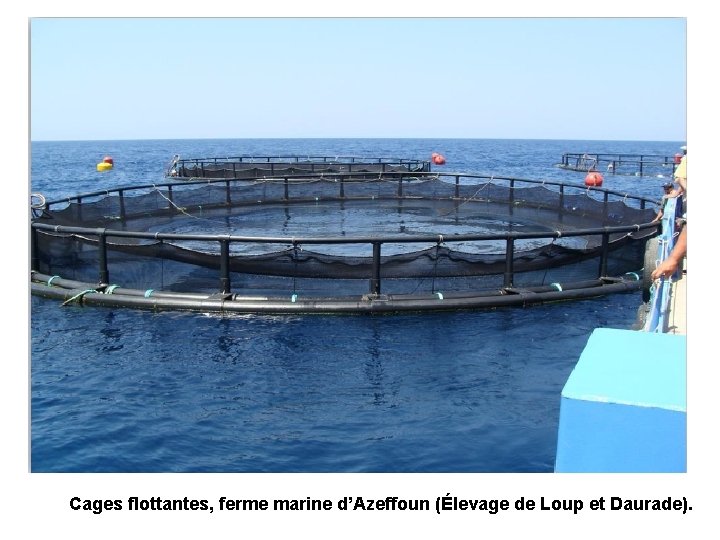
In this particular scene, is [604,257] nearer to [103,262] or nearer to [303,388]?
[303,388]

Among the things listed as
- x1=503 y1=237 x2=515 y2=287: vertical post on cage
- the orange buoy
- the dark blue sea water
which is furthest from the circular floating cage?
the orange buoy

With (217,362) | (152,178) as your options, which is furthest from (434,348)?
(152,178)

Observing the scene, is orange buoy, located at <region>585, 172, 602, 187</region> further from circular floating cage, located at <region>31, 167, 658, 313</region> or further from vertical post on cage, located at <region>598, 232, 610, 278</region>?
vertical post on cage, located at <region>598, 232, 610, 278</region>

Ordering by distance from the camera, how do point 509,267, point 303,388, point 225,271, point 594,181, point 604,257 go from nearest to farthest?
point 303,388 → point 225,271 → point 509,267 → point 604,257 → point 594,181

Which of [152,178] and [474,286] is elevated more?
[152,178]

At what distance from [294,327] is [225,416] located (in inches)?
152

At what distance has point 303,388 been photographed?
9766 mm

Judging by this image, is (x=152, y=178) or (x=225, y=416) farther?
(x=152, y=178)

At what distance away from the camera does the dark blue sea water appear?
783 centimetres

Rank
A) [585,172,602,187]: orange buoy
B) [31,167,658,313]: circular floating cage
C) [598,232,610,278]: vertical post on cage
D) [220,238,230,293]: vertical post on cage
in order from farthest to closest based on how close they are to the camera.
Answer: [585,172,602,187]: orange buoy → [598,232,610,278]: vertical post on cage → [220,238,230,293]: vertical post on cage → [31,167,658,313]: circular floating cage

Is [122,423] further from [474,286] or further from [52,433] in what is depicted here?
[474,286]

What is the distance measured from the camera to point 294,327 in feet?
41.3

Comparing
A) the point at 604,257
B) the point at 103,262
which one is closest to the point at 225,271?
the point at 103,262

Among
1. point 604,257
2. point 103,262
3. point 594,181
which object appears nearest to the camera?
point 103,262
